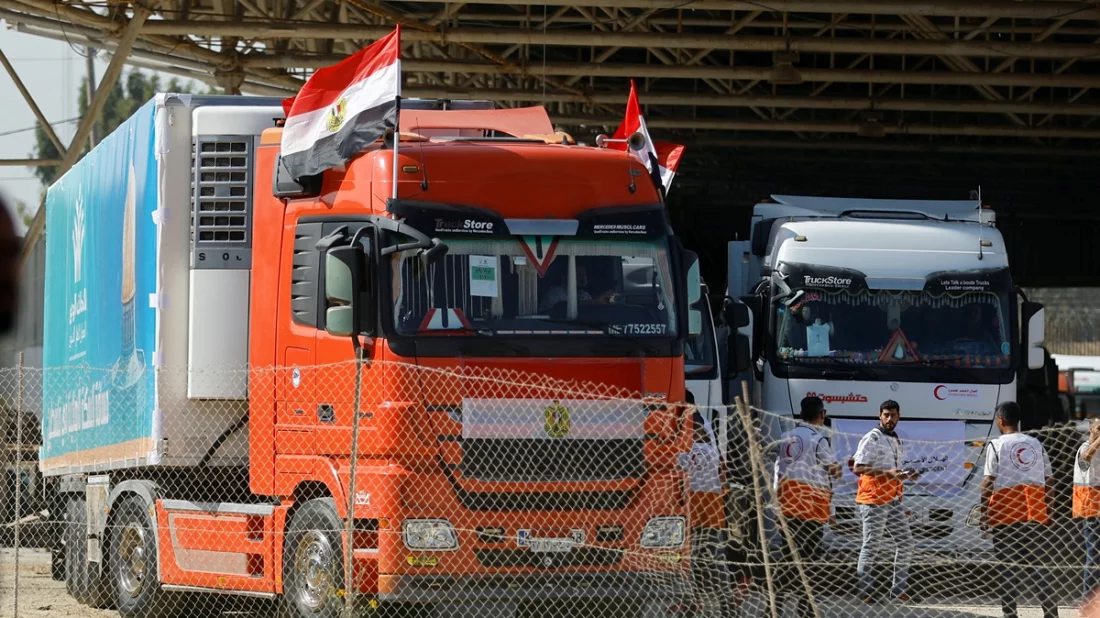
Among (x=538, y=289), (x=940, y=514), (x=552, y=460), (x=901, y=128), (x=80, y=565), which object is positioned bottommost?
(x=80, y=565)

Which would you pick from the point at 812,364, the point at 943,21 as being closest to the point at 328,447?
the point at 812,364

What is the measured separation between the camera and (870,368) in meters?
14.0

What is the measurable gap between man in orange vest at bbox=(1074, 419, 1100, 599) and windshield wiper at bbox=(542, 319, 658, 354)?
12.9ft

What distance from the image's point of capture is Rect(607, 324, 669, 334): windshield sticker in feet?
29.2

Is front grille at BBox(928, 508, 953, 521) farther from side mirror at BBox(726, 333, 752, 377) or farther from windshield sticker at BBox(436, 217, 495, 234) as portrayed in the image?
windshield sticker at BBox(436, 217, 495, 234)

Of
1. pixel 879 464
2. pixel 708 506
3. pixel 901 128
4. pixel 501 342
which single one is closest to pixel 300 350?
pixel 501 342

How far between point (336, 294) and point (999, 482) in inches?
202

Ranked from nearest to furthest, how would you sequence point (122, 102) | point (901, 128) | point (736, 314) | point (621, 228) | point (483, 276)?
point (483, 276) → point (621, 228) → point (736, 314) → point (901, 128) → point (122, 102)

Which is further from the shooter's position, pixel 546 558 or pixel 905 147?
pixel 905 147

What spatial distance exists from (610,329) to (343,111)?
218 cm

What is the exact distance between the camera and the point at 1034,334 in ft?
45.9

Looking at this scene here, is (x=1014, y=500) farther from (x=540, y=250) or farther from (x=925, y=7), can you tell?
(x=925, y=7)

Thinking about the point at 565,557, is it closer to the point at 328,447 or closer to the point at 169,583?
the point at 328,447

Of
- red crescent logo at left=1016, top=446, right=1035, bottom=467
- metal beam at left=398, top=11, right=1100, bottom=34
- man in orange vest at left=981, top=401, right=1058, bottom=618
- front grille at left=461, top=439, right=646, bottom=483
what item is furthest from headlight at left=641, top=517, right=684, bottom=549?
metal beam at left=398, top=11, right=1100, bottom=34
